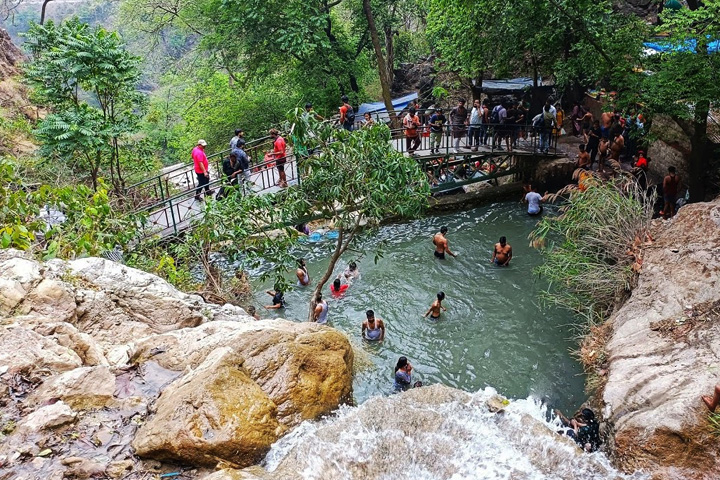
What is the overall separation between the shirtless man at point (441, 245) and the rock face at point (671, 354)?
5123 millimetres

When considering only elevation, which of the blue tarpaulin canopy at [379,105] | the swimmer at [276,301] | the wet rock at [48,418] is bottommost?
the swimmer at [276,301]

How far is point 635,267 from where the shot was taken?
962 cm

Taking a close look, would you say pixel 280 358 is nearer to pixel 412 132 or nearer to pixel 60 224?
pixel 60 224

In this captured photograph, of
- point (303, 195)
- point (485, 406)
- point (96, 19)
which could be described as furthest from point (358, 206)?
point (96, 19)

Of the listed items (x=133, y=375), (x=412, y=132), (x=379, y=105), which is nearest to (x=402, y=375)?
(x=133, y=375)

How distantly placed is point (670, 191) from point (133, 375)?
520 inches

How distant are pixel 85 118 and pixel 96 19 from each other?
52.2m

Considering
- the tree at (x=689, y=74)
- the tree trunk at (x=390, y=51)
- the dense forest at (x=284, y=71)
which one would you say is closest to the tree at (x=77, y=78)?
the dense forest at (x=284, y=71)

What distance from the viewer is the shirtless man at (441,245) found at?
1380cm

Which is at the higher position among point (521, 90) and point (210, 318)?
point (521, 90)

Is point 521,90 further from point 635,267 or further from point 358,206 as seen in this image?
point 358,206

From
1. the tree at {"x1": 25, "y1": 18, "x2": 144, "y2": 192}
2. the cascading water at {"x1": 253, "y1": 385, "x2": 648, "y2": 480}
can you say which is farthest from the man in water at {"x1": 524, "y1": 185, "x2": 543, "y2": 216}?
the tree at {"x1": 25, "y1": 18, "x2": 144, "y2": 192}

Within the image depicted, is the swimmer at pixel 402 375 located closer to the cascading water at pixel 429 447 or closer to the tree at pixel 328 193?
the cascading water at pixel 429 447

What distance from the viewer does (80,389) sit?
5402 millimetres
